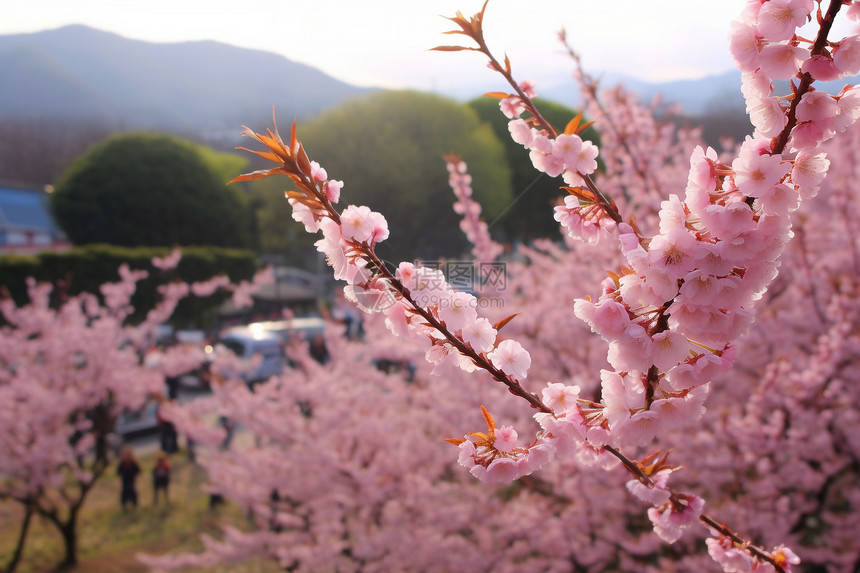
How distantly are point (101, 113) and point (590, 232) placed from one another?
24.0 meters

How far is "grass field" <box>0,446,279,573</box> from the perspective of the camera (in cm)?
540

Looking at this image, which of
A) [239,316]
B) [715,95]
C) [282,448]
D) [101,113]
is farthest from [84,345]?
[101,113]

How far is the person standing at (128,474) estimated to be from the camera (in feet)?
19.9

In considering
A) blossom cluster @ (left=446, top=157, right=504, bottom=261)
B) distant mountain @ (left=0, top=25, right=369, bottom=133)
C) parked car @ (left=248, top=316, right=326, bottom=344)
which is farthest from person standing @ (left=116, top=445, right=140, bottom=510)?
distant mountain @ (left=0, top=25, right=369, bottom=133)

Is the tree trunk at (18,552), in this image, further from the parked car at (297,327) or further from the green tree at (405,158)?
the parked car at (297,327)

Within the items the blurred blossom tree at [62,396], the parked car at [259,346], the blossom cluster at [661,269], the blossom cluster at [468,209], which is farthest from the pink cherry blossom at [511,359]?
the parked car at [259,346]

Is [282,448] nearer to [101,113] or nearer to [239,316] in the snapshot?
[239,316]

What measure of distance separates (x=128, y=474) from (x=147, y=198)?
365 inches

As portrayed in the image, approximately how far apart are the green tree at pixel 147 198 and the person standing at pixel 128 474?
8482 mm

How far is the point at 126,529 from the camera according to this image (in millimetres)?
5945

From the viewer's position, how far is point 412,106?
11.0 m

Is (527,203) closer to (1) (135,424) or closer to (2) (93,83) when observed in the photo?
(1) (135,424)

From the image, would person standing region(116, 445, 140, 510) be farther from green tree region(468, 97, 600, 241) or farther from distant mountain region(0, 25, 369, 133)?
distant mountain region(0, 25, 369, 133)

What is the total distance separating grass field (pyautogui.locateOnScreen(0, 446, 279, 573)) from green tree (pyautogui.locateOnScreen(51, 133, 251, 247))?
8.20m
